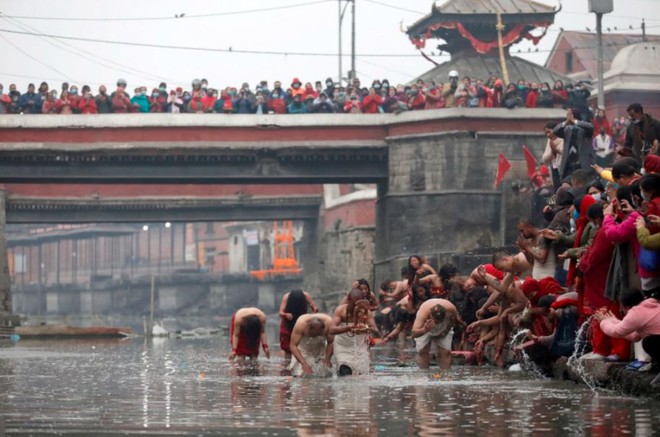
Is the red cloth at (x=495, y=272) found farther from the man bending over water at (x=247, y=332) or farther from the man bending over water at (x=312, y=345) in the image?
the man bending over water at (x=247, y=332)

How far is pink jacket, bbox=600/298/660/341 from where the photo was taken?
12.4 metres

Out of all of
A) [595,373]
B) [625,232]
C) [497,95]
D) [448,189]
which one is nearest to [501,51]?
[497,95]

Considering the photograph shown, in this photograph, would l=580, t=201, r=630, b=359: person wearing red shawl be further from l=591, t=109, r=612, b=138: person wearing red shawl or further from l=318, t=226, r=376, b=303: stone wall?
l=318, t=226, r=376, b=303: stone wall

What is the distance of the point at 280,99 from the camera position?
43719mm

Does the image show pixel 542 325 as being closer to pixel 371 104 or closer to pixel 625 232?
pixel 625 232

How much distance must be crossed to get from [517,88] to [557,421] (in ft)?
108

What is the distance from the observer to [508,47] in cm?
6625

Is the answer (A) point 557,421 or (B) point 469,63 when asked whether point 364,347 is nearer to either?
(A) point 557,421

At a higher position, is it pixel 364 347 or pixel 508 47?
pixel 508 47

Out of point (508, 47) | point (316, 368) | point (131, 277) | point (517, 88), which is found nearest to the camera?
point (316, 368)

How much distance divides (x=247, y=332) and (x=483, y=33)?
1781 inches

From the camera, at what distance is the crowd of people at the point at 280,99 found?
141ft

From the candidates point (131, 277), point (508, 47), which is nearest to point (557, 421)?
point (508, 47)

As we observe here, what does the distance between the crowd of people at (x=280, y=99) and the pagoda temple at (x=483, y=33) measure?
2058 cm
